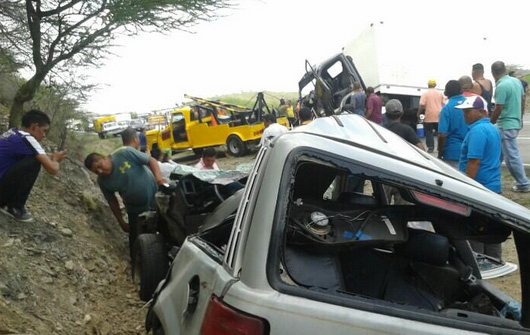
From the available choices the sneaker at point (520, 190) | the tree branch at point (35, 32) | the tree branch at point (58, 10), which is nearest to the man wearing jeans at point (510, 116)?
the sneaker at point (520, 190)

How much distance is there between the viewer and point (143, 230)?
17.0 ft

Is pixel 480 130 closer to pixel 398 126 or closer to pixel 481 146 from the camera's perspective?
pixel 481 146

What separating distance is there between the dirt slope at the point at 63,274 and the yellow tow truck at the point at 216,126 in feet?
32.6

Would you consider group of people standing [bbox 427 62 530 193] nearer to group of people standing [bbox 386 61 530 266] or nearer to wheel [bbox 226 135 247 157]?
group of people standing [bbox 386 61 530 266]

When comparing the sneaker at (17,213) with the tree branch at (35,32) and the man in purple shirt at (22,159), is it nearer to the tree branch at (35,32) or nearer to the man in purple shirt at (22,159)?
the man in purple shirt at (22,159)

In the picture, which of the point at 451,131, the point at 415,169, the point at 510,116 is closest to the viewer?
the point at 415,169

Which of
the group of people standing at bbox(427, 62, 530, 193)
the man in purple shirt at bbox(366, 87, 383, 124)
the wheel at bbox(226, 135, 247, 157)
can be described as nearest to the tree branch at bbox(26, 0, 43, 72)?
the group of people standing at bbox(427, 62, 530, 193)

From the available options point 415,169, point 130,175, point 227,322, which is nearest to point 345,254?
point 415,169

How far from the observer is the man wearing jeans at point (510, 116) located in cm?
646

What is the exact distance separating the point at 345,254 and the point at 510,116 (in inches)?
199

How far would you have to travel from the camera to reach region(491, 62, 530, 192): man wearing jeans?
21.2 ft

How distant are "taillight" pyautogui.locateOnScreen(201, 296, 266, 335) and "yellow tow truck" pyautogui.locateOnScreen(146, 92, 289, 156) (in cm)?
1453

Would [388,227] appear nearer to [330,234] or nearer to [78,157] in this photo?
[330,234]

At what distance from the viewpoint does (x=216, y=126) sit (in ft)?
56.3
